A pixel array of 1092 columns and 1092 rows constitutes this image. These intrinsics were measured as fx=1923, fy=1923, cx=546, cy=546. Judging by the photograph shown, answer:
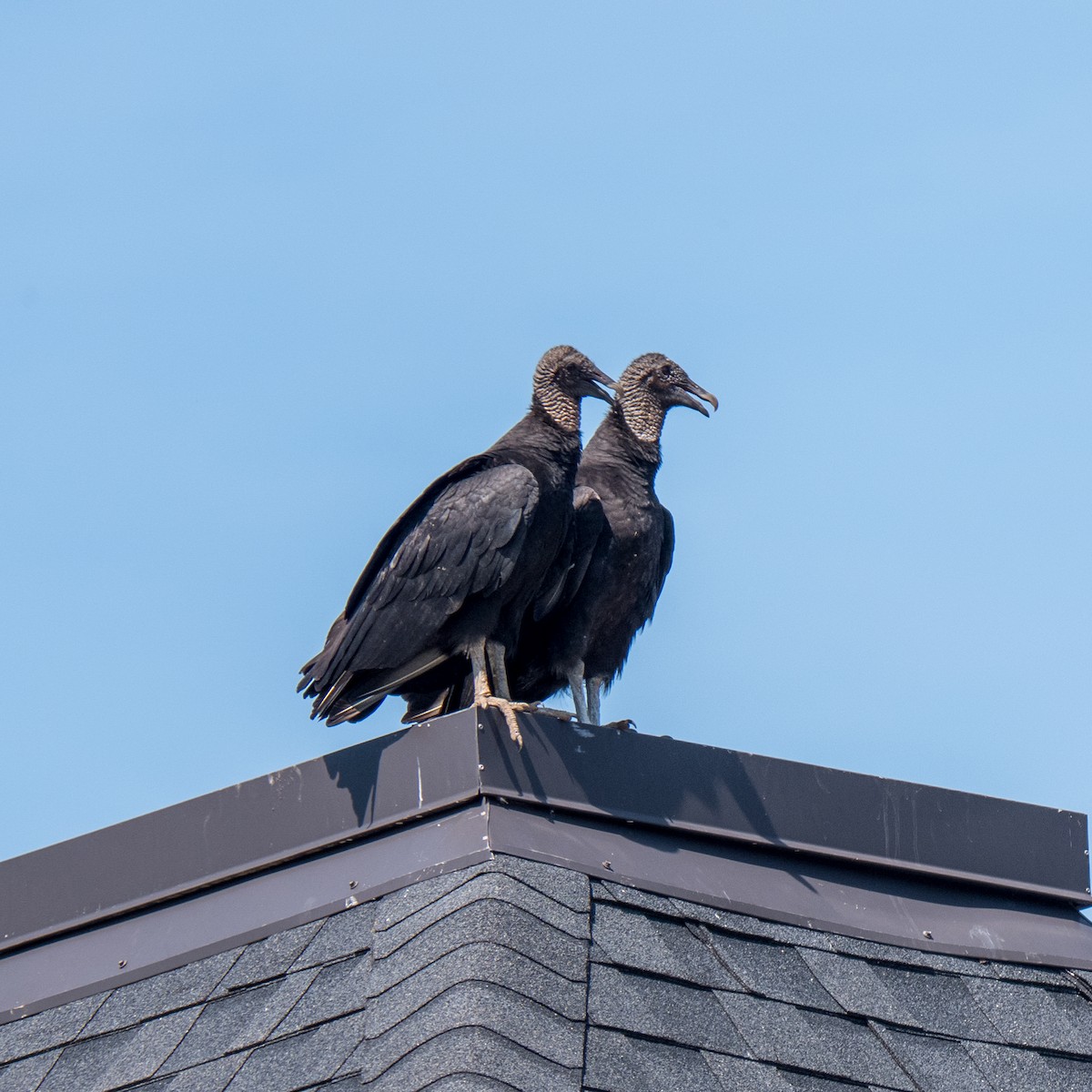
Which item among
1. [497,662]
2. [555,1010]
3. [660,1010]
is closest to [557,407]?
[497,662]

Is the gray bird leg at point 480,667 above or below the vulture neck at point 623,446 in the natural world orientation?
below

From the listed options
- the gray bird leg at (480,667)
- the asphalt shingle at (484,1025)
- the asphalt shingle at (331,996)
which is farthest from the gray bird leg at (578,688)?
the asphalt shingle at (484,1025)

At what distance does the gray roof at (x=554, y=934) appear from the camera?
2.58 metres

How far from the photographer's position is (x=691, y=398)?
6.32 metres

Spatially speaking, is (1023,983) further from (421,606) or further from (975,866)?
(421,606)

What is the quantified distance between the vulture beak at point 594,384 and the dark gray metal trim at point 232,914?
2657 mm

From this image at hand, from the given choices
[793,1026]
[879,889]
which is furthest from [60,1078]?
[879,889]

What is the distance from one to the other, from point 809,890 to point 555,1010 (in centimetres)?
84

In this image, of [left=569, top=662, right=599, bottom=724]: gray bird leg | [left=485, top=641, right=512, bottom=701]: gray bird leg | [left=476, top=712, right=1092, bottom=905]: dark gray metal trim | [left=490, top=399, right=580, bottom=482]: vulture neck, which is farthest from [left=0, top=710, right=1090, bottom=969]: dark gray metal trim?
[left=569, top=662, right=599, bottom=724]: gray bird leg

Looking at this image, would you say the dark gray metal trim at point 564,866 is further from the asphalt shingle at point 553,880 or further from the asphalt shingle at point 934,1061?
the asphalt shingle at point 934,1061

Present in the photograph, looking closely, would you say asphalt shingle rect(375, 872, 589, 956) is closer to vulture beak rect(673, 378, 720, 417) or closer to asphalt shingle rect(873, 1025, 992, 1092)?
asphalt shingle rect(873, 1025, 992, 1092)

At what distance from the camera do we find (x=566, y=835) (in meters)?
3.00

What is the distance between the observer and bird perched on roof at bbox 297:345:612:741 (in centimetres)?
441

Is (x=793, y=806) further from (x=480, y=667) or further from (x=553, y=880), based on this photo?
(x=480, y=667)
